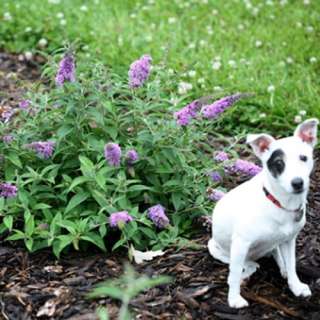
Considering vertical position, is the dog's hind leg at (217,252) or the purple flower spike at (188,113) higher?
the purple flower spike at (188,113)

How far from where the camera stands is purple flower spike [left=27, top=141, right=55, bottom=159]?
13.7 ft

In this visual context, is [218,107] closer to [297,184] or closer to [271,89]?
[297,184]

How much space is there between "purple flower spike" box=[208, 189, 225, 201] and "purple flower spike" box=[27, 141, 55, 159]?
96 centimetres

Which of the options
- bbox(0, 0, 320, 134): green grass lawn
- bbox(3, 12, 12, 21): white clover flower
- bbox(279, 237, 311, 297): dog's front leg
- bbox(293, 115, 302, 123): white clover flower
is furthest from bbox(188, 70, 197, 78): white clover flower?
bbox(279, 237, 311, 297): dog's front leg

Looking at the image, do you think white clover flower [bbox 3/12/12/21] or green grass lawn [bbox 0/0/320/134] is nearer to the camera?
green grass lawn [bbox 0/0/320/134]

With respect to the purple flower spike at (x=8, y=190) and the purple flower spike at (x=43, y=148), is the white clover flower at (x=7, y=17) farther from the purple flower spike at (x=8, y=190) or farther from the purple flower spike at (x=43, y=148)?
the purple flower spike at (x=8, y=190)

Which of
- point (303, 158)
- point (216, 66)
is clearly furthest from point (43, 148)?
point (216, 66)

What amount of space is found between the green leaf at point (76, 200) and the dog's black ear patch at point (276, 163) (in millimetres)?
1216

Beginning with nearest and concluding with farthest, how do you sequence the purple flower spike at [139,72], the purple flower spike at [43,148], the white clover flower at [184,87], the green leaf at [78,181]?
the green leaf at [78,181] < the purple flower spike at [43,148] < the purple flower spike at [139,72] < the white clover flower at [184,87]

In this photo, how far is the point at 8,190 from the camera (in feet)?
13.4

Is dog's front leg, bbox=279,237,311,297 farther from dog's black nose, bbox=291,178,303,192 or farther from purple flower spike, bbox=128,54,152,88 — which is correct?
purple flower spike, bbox=128,54,152,88

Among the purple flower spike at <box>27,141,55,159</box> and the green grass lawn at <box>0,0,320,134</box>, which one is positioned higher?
the purple flower spike at <box>27,141,55,159</box>

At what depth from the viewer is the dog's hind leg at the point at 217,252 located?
3.96 meters

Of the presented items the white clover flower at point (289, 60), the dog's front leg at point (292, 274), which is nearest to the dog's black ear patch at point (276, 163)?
the dog's front leg at point (292, 274)
